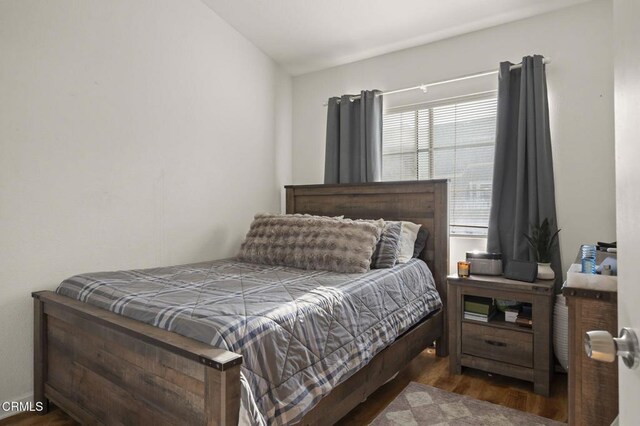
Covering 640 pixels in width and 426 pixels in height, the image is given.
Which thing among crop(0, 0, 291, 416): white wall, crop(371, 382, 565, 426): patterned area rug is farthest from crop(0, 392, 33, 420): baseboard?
crop(371, 382, 565, 426): patterned area rug

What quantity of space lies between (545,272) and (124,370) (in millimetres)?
2320

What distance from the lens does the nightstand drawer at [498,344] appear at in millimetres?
2168

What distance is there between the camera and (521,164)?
2514mm

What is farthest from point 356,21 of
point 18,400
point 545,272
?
point 18,400

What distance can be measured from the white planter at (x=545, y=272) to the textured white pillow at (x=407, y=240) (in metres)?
0.79

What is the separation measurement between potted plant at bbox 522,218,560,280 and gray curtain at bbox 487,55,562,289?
0.06 meters

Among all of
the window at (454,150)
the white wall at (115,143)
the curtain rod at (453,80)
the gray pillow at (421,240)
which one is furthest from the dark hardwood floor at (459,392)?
the curtain rod at (453,80)

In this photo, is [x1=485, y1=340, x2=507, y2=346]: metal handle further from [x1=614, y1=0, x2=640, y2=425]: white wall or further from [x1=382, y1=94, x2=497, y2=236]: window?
[x1=614, y1=0, x2=640, y2=425]: white wall

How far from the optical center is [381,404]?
199 centimetres

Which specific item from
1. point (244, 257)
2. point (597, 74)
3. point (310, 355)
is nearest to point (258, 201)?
point (244, 257)

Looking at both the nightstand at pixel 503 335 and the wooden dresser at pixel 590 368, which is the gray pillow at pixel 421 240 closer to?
the nightstand at pixel 503 335

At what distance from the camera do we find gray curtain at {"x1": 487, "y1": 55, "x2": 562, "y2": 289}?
2.47m

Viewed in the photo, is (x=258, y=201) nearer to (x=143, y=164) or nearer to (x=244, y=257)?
(x=244, y=257)

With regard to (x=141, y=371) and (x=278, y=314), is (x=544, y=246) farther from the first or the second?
(x=141, y=371)
